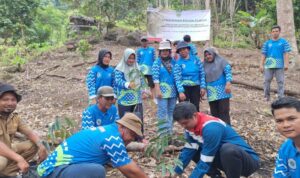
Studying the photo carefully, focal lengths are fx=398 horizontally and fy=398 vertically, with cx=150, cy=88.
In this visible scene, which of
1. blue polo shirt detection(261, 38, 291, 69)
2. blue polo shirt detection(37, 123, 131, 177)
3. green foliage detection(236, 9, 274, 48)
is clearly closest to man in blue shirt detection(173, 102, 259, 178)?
blue polo shirt detection(37, 123, 131, 177)

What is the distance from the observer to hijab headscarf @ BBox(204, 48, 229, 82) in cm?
591

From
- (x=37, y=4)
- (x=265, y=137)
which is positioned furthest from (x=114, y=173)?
(x=37, y=4)

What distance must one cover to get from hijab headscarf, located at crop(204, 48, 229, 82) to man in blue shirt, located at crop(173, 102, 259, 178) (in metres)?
1.94

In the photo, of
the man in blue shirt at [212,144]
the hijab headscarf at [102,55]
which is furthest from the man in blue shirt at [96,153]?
the hijab headscarf at [102,55]

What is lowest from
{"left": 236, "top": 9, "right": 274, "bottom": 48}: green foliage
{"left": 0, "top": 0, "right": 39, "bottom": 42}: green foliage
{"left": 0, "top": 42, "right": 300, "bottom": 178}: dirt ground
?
{"left": 0, "top": 42, "right": 300, "bottom": 178}: dirt ground

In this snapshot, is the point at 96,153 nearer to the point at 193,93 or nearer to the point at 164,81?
the point at 164,81

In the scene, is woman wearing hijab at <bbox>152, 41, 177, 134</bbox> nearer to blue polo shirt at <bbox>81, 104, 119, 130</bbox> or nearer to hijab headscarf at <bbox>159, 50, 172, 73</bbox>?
hijab headscarf at <bbox>159, 50, 172, 73</bbox>

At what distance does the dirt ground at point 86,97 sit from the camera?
6332 mm

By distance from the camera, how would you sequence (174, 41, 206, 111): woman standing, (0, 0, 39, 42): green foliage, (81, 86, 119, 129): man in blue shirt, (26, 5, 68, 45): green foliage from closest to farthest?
(81, 86, 119, 129): man in blue shirt → (174, 41, 206, 111): woman standing → (0, 0, 39, 42): green foliage → (26, 5, 68, 45): green foliage

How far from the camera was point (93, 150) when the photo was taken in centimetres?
340

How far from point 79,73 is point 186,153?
836 centimetres

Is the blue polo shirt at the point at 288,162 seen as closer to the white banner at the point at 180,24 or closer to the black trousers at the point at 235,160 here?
the black trousers at the point at 235,160

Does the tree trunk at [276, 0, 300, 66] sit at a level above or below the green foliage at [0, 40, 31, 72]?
above

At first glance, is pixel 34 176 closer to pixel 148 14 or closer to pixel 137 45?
pixel 148 14
